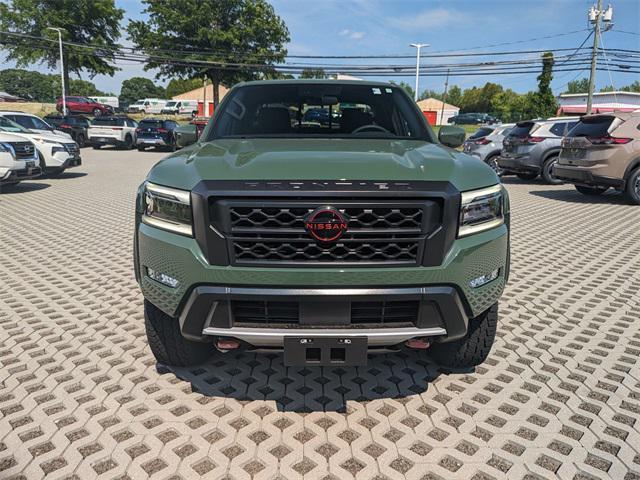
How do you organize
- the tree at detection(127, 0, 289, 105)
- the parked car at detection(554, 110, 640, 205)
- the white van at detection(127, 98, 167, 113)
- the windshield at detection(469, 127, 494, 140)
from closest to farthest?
1. the parked car at detection(554, 110, 640, 205)
2. the windshield at detection(469, 127, 494, 140)
3. the tree at detection(127, 0, 289, 105)
4. the white van at detection(127, 98, 167, 113)

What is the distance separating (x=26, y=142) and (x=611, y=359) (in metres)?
11.4

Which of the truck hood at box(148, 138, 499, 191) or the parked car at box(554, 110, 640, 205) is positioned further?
the parked car at box(554, 110, 640, 205)

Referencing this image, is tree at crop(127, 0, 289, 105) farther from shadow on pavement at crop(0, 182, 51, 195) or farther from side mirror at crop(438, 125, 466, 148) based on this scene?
side mirror at crop(438, 125, 466, 148)

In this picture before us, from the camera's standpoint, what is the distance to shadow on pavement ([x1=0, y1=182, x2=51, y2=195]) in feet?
37.6

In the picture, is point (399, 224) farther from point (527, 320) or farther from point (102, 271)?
point (102, 271)

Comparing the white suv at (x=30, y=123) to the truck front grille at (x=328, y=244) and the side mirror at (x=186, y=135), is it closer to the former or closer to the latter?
the side mirror at (x=186, y=135)

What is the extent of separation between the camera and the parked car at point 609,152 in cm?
985

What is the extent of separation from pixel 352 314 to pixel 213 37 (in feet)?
153


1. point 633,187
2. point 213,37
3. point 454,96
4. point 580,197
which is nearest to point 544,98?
point 213,37

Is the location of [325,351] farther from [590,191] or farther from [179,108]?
[179,108]

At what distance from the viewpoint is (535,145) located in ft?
43.1

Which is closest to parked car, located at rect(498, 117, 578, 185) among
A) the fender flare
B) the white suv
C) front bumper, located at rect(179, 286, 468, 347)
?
the fender flare

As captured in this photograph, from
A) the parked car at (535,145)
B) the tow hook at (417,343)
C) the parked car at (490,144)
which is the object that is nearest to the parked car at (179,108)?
the parked car at (490,144)

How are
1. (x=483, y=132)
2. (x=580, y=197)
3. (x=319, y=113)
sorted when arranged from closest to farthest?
(x=319, y=113), (x=580, y=197), (x=483, y=132)
